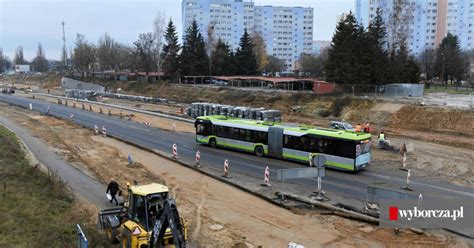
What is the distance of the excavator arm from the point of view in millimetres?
10727

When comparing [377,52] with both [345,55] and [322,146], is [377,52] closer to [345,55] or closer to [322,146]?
[345,55]

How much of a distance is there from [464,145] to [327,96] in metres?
24.5

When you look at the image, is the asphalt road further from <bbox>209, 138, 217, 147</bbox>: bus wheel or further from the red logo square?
the red logo square

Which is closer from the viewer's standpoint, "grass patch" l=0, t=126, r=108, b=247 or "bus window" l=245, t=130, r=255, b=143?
"grass patch" l=0, t=126, r=108, b=247

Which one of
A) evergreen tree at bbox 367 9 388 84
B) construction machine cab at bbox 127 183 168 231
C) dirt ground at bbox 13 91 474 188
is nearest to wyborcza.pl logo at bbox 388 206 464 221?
construction machine cab at bbox 127 183 168 231

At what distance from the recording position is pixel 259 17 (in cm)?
18662

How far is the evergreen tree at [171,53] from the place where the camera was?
97.6 m

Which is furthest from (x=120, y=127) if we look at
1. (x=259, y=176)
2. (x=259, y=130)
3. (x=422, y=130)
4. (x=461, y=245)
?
(x=461, y=245)

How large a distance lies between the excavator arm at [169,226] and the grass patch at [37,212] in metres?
2.93

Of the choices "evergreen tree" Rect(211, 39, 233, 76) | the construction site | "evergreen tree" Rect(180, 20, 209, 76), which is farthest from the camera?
"evergreen tree" Rect(211, 39, 233, 76)

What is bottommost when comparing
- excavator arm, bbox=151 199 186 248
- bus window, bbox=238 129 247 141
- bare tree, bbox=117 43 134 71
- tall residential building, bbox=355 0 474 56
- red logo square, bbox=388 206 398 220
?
red logo square, bbox=388 206 398 220

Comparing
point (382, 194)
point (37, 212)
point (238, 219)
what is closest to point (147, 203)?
point (37, 212)

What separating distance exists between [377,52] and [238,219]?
5139 cm

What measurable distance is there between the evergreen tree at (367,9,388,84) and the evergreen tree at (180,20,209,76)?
39921 millimetres
